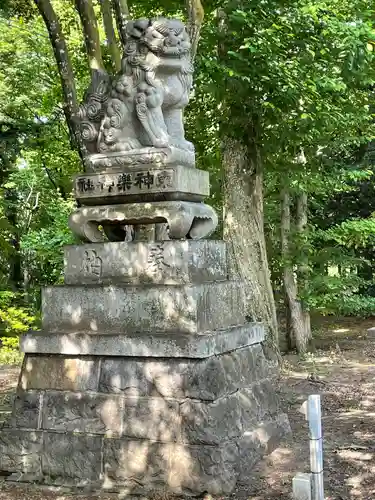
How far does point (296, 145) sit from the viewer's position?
37.4 ft

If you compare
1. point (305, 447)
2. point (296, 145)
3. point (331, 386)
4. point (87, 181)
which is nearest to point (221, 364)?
point (305, 447)

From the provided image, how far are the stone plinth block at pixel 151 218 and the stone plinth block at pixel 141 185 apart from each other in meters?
0.06

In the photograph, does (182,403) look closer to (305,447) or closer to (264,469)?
(264,469)

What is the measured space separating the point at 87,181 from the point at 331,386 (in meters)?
5.27

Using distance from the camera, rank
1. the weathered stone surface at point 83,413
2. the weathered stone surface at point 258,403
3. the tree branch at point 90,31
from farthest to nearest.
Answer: the tree branch at point 90,31, the weathered stone surface at point 258,403, the weathered stone surface at point 83,413

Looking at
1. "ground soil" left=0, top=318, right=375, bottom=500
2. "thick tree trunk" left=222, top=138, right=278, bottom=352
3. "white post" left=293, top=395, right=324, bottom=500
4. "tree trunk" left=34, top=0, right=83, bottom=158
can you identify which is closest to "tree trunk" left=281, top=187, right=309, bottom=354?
"ground soil" left=0, top=318, right=375, bottom=500

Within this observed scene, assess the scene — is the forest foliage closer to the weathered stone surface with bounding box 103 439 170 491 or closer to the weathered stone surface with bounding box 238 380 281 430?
the weathered stone surface with bounding box 238 380 281 430

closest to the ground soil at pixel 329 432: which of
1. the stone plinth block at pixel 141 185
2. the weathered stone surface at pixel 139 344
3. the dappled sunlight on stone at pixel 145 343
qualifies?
the dappled sunlight on stone at pixel 145 343

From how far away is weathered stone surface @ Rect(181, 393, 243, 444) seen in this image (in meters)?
4.76

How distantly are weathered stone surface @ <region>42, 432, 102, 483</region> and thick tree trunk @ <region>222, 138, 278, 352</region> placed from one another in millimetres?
5818

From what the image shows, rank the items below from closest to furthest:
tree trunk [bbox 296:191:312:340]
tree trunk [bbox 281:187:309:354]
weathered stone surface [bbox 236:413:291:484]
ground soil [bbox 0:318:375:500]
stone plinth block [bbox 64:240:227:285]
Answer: ground soil [bbox 0:318:375:500] < weathered stone surface [bbox 236:413:291:484] < stone plinth block [bbox 64:240:227:285] < tree trunk [bbox 296:191:312:340] < tree trunk [bbox 281:187:309:354]

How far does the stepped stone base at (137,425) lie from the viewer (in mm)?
4785

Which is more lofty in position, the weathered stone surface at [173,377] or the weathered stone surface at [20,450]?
the weathered stone surface at [173,377]

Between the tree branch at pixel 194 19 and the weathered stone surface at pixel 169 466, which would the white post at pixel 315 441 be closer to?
the weathered stone surface at pixel 169 466
